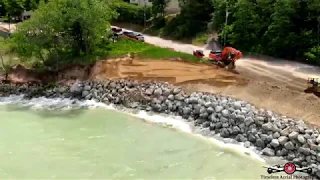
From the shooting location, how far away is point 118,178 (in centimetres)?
1875

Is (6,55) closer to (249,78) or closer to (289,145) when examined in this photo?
(249,78)

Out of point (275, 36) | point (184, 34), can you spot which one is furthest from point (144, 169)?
point (184, 34)

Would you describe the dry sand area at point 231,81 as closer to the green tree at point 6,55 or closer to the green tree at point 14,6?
the green tree at point 6,55

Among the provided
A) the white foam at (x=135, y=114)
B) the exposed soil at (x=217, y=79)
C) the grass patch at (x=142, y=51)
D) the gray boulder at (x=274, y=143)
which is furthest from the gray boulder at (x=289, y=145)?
the grass patch at (x=142, y=51)

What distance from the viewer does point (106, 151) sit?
69.9ft

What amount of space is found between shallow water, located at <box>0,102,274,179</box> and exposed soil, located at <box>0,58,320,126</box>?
4.54m

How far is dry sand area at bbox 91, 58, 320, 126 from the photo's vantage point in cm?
2377

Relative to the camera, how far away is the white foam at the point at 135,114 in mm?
21359

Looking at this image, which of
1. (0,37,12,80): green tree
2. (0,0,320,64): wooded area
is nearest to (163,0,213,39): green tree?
(0,0,320,64): wooded area

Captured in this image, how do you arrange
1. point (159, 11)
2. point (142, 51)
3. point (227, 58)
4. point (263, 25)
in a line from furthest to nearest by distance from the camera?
point (159, 11) < point (263, 25) < point (142, 51) < point (227, 58)

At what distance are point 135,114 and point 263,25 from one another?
1285 centimetres

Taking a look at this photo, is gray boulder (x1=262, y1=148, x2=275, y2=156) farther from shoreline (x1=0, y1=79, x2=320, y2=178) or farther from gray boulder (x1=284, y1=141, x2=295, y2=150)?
gray boulder (x1=284, y1=141, x2=295, y2=150)

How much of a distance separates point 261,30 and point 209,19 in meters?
8.95

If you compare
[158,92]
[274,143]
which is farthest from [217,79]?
[274,143]
